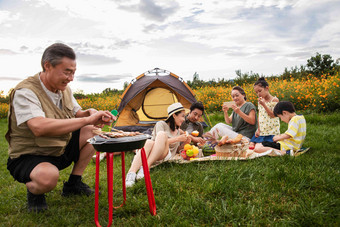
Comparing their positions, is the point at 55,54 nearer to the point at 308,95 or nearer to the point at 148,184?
the point at 148,184

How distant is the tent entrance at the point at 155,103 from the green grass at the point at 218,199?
10.9 ft

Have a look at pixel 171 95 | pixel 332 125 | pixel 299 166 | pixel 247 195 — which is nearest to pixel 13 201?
pixel 247 195

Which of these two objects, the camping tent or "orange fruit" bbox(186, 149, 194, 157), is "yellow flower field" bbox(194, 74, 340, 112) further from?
"orange fruit" bbox(186, 149, 194, 157)

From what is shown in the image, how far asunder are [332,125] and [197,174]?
4641 mm

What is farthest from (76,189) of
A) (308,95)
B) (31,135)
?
(308,95)

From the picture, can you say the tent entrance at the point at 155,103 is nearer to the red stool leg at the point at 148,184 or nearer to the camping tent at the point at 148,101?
the camping tent at the point at 148,101

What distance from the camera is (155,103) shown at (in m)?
6.53

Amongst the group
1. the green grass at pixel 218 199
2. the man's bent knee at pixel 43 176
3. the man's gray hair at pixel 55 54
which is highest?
the man's gray hair at pixel 55 54

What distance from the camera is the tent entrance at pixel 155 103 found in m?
6.48

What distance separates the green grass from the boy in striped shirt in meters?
A: 0.45

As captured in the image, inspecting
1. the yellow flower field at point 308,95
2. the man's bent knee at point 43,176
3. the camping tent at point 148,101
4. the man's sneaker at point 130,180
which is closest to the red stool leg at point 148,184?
the man's sneaker at point 130,180

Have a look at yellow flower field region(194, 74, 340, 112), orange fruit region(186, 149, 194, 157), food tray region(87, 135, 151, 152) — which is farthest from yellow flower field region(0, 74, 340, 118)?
food tray region(87, 135, 151, 152)

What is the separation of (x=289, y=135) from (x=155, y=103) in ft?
11.8

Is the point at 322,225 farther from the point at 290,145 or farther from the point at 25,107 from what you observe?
the point at 25,107
